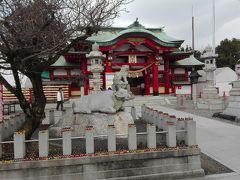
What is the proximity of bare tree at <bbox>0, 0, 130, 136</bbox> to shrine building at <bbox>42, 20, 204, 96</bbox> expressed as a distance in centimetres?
1665

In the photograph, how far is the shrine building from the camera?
24516 mm

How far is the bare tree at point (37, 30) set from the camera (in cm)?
604

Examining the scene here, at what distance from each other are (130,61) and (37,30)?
2037cm

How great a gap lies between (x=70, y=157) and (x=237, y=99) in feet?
37.8

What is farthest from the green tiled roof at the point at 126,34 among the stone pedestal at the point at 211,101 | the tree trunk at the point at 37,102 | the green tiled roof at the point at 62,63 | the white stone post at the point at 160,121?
the tree trunk at the point at 37,102

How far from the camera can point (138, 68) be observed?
88.6 feet

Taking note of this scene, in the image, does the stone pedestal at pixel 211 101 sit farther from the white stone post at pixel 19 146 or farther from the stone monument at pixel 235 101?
the white stone post at pixel 19 146

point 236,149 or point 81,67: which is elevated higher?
point 81,67

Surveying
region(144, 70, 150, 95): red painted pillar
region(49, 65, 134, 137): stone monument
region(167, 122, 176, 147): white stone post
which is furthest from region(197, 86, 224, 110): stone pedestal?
region(167, 122, 176, 147): white stone post

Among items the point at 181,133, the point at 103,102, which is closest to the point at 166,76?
the point at 103,102

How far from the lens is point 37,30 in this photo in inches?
242

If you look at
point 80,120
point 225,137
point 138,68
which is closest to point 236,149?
point 225,137

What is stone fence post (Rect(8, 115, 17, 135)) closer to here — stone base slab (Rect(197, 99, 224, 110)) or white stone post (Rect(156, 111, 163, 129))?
white stone post (Rect(156, 111, 163, 129))

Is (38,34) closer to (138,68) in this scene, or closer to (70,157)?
(70,157)
